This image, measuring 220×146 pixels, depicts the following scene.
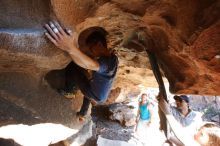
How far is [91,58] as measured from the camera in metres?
3.45

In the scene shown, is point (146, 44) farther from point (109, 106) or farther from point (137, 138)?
point (109, 106)

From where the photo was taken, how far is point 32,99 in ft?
12.3

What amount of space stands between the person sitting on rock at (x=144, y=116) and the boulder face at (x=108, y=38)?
2.87 metres

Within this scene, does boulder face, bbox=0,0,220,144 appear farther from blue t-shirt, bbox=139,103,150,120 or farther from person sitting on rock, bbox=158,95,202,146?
blue t-shirt, bbox=139,103,150,120

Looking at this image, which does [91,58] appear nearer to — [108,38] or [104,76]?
[104,76]

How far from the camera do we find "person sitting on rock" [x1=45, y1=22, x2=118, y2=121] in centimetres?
291

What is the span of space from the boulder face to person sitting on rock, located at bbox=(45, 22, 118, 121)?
106 millimetres

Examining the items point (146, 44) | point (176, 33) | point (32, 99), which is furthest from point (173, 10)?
point (32, 99)

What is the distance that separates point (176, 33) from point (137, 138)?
4.56m

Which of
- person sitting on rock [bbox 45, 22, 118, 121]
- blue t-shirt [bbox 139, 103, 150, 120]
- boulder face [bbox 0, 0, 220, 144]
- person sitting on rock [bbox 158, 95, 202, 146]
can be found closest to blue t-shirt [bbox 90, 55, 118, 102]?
person sitting on rock [bbox 45, 22, 118, 121]

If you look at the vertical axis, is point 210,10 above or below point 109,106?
above

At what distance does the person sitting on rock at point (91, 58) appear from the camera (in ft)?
9.54

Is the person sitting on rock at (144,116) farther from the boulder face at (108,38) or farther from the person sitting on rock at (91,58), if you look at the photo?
the person sitting on rock at (91,58)

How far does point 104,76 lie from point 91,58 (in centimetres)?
44
